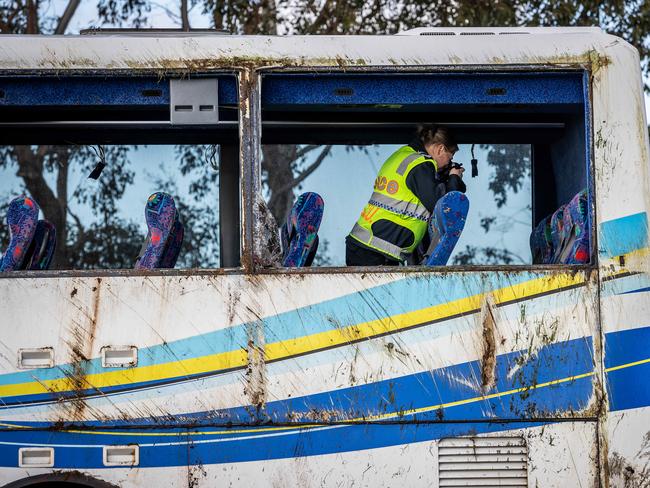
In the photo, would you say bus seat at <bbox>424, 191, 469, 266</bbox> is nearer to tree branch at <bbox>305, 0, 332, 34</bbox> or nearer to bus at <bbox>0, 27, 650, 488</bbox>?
bus at <bbox>0, 27, 650, 488</bbox>

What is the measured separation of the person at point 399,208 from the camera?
217 inches

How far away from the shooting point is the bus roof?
4.95m

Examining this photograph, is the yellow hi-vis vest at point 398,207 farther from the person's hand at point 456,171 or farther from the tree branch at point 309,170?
the tree branch at point 309,170

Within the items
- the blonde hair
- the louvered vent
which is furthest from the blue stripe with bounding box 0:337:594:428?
the blonde hair

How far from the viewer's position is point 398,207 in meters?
5.55

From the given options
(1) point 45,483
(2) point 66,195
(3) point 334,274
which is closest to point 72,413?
(1) point 45,483

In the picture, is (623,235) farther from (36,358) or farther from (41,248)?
(41,248)

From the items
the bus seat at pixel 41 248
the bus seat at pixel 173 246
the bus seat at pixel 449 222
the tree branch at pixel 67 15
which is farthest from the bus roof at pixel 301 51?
the tree branch at pixel 67 15

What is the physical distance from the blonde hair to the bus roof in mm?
923

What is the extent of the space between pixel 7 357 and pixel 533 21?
26.7 ft

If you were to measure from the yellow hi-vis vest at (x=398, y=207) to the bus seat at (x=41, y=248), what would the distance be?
1750mm

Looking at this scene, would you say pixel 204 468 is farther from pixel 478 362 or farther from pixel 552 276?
pixel 552 276

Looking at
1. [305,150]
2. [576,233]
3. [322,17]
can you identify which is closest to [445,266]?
[576,233]

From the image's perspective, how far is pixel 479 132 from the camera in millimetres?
6410
